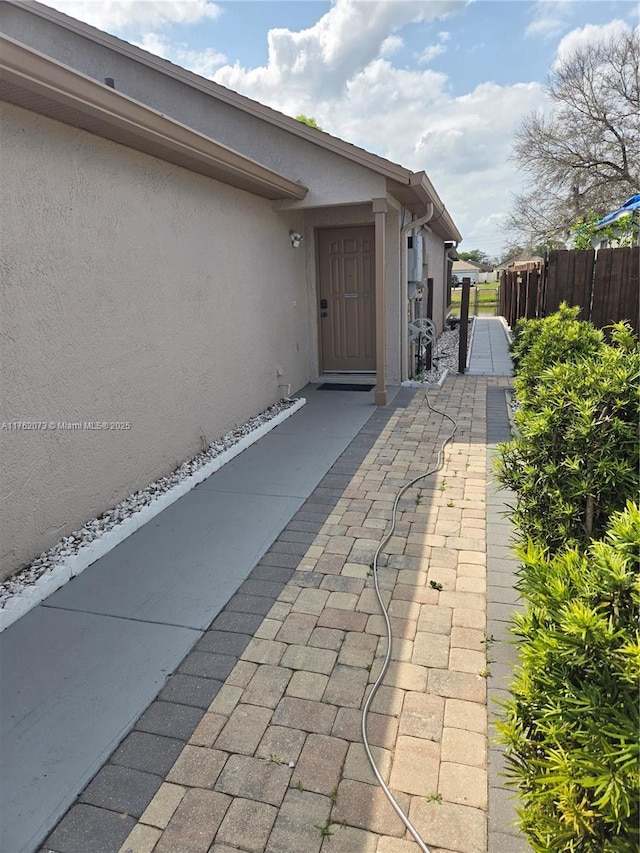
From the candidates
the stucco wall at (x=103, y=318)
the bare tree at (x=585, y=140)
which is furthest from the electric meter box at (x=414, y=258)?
the bare tree at (x=585, y=140)

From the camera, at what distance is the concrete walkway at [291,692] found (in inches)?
76.4

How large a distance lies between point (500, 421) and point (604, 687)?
588cm

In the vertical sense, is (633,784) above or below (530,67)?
below

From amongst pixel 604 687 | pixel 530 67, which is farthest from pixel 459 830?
pixel 530 67

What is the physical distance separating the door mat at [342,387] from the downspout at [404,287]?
674mm

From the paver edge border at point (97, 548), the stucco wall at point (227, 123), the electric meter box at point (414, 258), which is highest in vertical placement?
the stucco wall at point (227, 123)

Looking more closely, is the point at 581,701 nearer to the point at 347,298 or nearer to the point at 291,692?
the point at 291,692

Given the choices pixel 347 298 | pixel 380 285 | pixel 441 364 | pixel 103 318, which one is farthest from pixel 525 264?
pixel 103 318

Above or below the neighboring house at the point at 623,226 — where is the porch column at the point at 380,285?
below

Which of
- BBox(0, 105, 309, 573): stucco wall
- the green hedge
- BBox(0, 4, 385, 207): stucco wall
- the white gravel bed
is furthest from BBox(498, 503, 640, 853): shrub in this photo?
the white gravel bed

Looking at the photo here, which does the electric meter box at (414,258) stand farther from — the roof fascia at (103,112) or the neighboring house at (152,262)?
the roof fascia at (103,112)

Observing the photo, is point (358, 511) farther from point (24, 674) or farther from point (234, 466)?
point (24, 674)

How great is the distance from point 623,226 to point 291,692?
9774 mm

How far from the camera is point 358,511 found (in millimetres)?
4457
